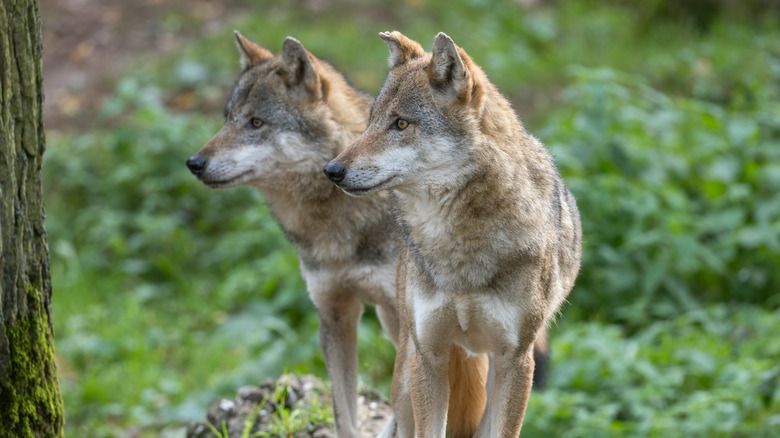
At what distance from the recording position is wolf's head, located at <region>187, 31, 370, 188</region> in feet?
15.9

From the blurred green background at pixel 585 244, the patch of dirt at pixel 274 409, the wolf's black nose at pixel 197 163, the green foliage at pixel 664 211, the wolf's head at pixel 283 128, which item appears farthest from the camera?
the green foliage at pixel 664 211

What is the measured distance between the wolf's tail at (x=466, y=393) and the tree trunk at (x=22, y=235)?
75.2 inches

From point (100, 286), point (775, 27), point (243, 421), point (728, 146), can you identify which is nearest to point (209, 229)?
point (100, 286)

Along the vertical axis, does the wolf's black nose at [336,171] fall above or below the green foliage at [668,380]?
above

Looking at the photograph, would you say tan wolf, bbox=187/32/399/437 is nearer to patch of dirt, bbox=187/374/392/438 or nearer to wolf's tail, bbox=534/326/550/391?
patch of dirt, bbox=187/374/392/438

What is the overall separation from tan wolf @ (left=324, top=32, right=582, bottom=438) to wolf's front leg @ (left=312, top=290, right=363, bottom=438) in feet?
3.34

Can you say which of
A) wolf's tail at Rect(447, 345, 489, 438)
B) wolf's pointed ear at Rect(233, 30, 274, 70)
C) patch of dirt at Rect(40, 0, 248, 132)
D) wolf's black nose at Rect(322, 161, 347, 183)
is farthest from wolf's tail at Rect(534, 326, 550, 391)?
patch of dirt at Rect(40, 0, 248, 132)

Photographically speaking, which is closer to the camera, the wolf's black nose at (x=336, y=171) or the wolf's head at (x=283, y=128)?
the wolf's black nose at (x=336, y=171)

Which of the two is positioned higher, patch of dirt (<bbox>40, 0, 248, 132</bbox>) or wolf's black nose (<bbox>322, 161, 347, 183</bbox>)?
patch of dirt (<bbox>40, 0, 248, 132</bbox>)

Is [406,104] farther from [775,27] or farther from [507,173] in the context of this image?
[775,27]

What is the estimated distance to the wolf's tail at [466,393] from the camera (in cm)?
435

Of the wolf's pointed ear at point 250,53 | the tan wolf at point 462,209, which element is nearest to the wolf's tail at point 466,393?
the tan wolf at point 462,209

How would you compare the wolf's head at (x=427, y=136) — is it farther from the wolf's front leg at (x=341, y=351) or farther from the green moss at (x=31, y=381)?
the green moss at (x=31, y=381)

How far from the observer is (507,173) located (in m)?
3.62
